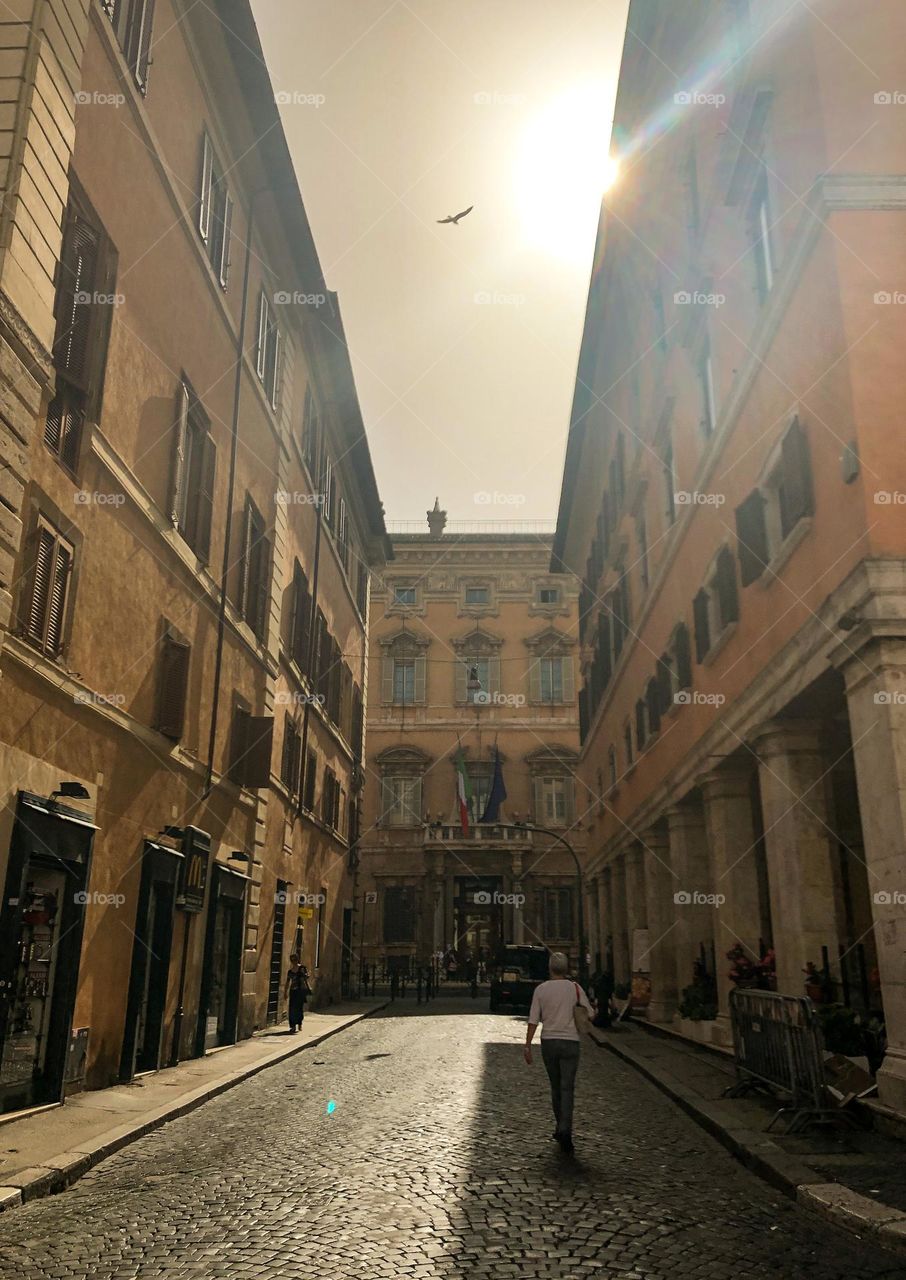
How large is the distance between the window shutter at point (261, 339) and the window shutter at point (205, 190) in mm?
3756

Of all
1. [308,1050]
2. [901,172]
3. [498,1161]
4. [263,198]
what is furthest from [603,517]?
[498,1161]

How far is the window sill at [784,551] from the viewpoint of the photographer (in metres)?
12.0

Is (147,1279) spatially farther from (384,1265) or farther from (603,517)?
(603,517)

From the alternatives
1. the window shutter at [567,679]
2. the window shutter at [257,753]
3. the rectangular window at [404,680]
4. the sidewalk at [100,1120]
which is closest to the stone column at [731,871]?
the sidewalk at [100,1120]

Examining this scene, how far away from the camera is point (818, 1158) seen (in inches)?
316

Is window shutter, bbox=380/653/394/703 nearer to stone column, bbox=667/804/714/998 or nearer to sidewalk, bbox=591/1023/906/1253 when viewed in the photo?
stone column, bbox=667/804/714/998

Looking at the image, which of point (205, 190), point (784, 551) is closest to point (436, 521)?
point (205, 190)

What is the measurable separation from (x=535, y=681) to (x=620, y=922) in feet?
74.9

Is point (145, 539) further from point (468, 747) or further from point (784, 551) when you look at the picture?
point (468, 747)

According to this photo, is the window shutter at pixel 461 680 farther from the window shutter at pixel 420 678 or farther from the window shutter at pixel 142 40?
the window shutter at pixel 142 40

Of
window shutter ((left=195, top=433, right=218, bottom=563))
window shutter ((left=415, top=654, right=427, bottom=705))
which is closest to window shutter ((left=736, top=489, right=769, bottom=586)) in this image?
window shutter ((left=195, top=433, right=218, bottom=563))

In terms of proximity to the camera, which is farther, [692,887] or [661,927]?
[661,927]

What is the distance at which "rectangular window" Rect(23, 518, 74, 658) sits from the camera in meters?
10.4

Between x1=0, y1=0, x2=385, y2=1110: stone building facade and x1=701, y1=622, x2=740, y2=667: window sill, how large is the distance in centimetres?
779
